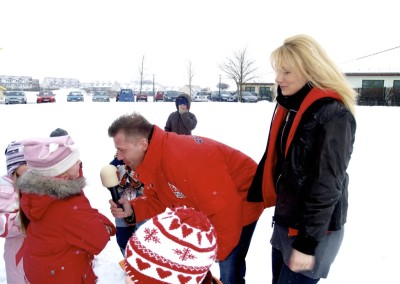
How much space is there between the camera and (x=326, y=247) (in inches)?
70.5

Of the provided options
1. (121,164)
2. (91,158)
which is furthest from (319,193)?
(91,158)

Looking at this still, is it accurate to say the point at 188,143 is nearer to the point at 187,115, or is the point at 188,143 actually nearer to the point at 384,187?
the point at 187,115

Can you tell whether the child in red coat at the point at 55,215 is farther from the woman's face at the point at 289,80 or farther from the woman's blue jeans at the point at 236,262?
the woman's face at the point at 289,80

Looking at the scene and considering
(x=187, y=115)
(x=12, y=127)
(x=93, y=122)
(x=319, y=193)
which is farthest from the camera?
(x=93, y=122)

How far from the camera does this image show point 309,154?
1628 mm

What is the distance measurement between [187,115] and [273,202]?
4421 millimetres

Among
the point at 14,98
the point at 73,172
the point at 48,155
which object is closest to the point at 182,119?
the point at 73,172

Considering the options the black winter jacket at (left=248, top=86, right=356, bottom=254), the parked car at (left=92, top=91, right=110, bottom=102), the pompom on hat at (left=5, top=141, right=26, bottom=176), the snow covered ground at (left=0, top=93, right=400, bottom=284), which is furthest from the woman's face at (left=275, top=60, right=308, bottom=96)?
the parked car at (left=92, top=91, right=110, bottom=102)

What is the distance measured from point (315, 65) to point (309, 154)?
44cm

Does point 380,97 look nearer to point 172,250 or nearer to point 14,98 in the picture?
point 14,98

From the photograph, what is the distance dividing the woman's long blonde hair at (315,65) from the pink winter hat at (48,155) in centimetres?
122

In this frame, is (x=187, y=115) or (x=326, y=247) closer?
(x=326, y=247)

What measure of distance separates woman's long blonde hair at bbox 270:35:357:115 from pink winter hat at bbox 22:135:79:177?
3.99ft

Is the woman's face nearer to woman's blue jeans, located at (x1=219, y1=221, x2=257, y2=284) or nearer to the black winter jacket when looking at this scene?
the black winter jacket
